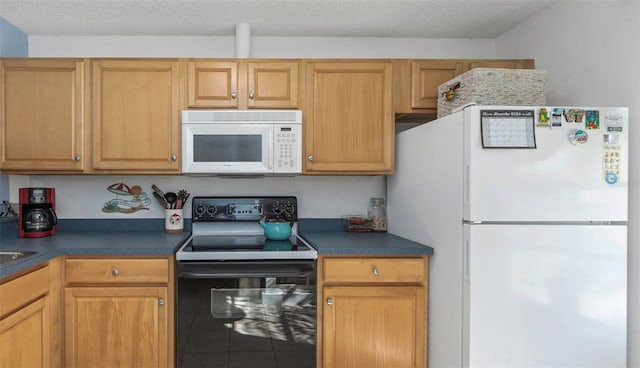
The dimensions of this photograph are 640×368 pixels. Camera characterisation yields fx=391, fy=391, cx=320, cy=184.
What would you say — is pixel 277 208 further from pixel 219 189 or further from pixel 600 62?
pixel 600 62

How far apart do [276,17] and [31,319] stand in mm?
1982

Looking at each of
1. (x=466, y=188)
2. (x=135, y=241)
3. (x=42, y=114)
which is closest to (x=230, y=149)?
(x=135, y=241)

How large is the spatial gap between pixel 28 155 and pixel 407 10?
2.34 metres

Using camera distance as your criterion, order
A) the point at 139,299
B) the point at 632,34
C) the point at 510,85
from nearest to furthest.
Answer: the point at 632,34, the point at 510,85, the point at 139,299

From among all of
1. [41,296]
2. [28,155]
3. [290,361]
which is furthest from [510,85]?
[28,155]

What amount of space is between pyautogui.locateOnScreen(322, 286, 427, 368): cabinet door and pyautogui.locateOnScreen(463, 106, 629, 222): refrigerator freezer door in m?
0.65

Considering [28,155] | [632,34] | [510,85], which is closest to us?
[632,34]

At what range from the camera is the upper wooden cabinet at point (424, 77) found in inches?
91.5

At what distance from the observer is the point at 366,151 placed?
230 centimetres

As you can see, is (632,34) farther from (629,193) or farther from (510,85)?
(629,193)

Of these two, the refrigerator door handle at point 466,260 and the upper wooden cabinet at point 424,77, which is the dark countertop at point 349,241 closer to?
the refrigerator door handle at point 466,260

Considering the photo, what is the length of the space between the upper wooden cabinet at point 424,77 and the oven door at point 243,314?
1.19 metres

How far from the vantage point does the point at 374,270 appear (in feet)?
6.46

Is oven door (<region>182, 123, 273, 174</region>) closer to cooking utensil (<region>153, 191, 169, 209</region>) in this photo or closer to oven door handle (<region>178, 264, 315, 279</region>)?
cooking utensil (<region>153, 191, 169, 209</region>)
